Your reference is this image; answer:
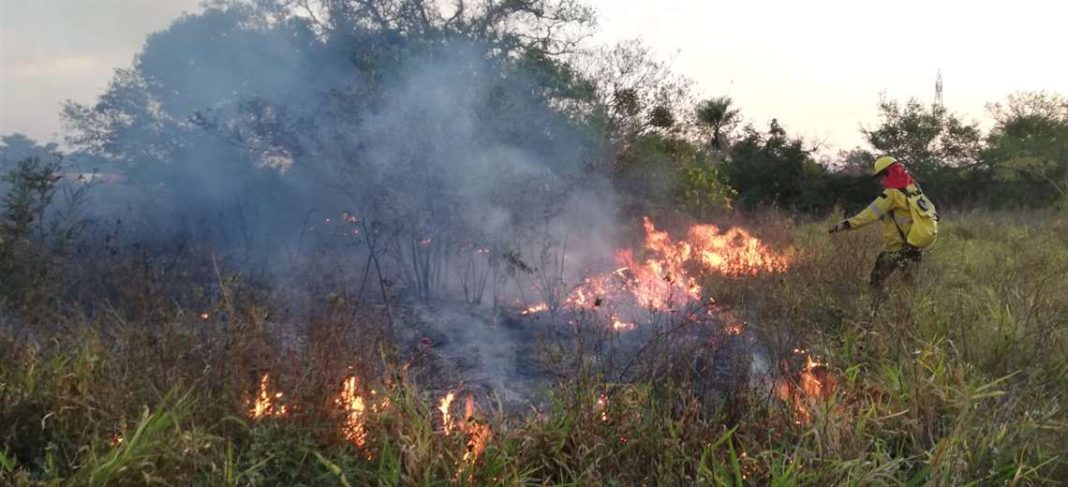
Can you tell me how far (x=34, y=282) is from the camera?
4.75 m

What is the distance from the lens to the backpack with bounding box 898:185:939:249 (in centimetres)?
656

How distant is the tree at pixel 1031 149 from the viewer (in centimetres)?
1964

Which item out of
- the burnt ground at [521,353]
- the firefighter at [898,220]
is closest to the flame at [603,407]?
the burnt ground at [521,353]

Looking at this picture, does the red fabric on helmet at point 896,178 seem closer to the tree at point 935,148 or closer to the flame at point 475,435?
the flame at point 475,435

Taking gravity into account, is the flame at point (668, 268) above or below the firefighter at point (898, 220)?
below

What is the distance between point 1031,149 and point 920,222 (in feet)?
60.3

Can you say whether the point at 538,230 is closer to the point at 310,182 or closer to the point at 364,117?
the point at 364,117

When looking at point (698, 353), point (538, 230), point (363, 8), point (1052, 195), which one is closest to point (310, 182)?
point (363, 8)

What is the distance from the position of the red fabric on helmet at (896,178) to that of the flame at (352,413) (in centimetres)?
565

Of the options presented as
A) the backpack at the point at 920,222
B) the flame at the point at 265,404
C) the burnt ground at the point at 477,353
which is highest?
the backpack at the point at 920,222

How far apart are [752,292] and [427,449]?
387 centimetres

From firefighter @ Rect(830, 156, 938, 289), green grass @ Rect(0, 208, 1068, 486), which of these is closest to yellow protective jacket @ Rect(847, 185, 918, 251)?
firefighter @ Rect(830, 156, 938, 289)

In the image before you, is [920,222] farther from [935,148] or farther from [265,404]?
[935,148]

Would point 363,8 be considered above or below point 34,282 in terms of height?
above
